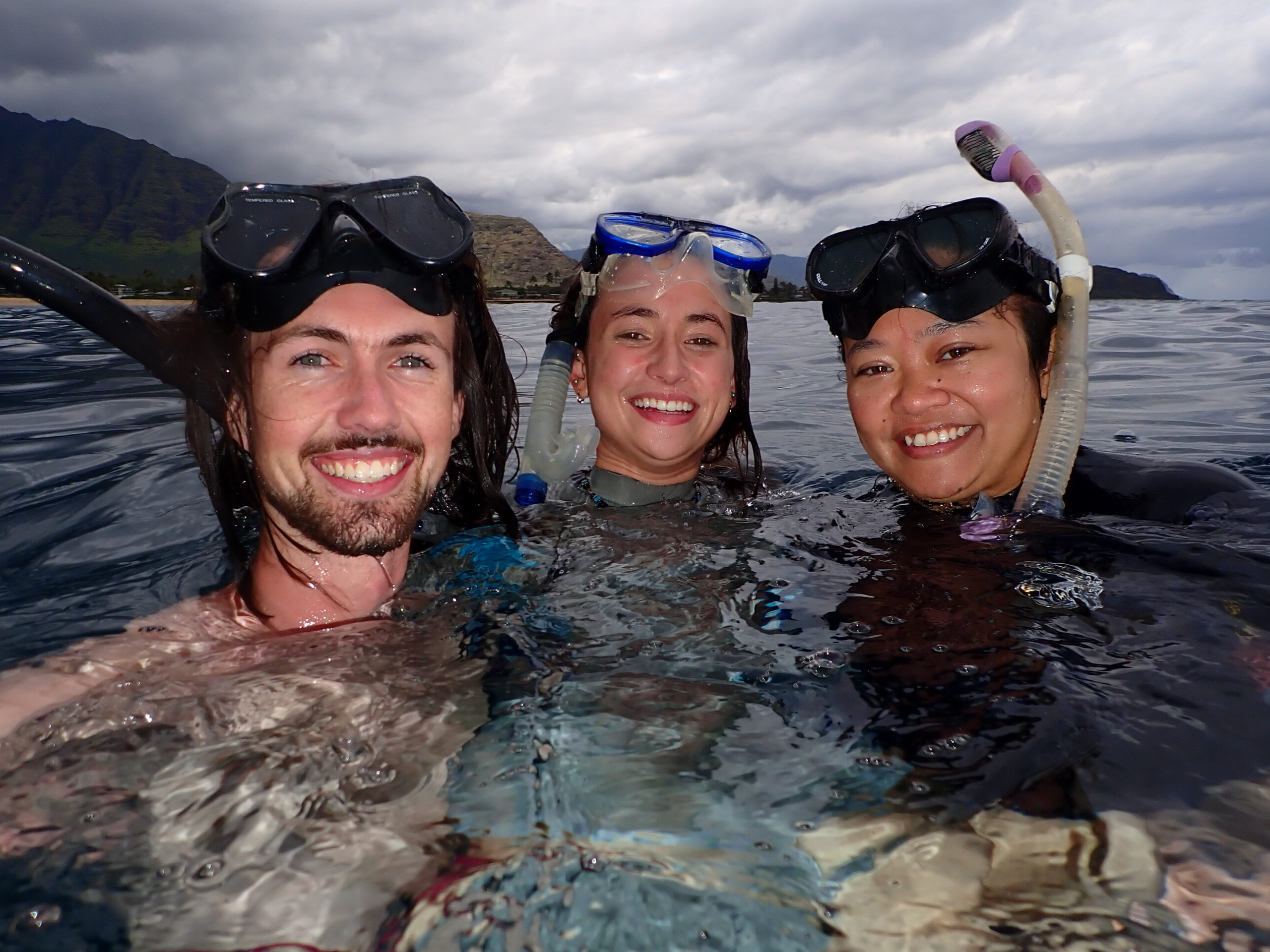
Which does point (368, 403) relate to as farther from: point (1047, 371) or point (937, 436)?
point (1047, 371)

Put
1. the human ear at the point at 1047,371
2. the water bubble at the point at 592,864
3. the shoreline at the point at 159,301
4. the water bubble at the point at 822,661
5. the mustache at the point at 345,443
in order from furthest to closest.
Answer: the human ear at the point at 1047,371 → the shoreline at the point at 159,301 → the mustache at the point at 345,443 → the water bubble at the point at 822,661 → the water bubble at the point at 592,864

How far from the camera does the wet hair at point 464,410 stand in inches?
116

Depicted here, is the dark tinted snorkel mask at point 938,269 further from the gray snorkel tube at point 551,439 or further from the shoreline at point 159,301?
the shoreline at point 159,301

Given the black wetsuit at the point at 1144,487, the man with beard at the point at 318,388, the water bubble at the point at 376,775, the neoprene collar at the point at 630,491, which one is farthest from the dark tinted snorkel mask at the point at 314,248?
the black wetsuit at the point at 1144,487

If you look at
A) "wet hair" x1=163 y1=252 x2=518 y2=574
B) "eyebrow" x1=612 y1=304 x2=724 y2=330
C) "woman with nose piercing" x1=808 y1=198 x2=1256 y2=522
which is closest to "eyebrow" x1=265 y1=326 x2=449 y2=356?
"wet hair" x1=163 y1=252 x2=518 y2=574

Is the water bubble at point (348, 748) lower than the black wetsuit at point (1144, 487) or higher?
lower

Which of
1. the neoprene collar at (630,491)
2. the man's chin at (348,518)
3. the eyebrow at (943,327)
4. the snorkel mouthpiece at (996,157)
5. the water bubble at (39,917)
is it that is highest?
the snorkel mouthpiece at (996,157)

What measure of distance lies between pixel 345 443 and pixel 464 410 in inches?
34.7

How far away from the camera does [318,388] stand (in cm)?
279

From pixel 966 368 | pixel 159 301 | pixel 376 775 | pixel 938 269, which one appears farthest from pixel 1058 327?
pixel 159 301

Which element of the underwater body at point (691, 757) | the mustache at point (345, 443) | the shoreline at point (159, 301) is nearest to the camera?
the underwater body at point (691, 757)

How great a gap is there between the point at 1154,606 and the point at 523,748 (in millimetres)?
2137

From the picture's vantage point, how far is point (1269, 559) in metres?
2.77

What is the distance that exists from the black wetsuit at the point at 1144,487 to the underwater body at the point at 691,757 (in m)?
0.17
